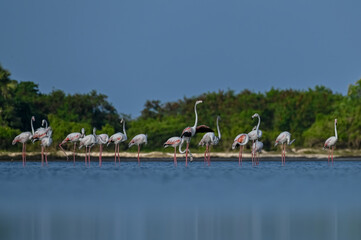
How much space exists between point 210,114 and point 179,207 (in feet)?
125

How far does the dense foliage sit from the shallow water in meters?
20.8

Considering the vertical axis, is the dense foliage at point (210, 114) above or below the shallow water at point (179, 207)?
above

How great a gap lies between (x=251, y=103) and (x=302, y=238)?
43.4m

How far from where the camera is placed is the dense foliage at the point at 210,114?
44.4 meters

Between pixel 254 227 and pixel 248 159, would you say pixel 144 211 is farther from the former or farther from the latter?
pixel 248 159

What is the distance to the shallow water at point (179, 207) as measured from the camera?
10984mm

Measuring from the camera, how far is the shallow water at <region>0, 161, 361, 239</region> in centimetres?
1098

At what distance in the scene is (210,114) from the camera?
52.2 meters

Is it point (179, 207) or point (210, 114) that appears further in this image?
point (210, 114)

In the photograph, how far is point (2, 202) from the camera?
50.0 feet

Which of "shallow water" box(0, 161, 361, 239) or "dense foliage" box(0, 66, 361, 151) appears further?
"dense foliage" box(0, 66, 361, 151)

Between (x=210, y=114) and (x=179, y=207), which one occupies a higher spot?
(x=210, y=114)

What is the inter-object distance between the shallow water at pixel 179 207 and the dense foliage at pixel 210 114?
821 inches

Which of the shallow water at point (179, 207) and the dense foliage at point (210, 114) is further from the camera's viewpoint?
the dense foliage at point (210, 114)
